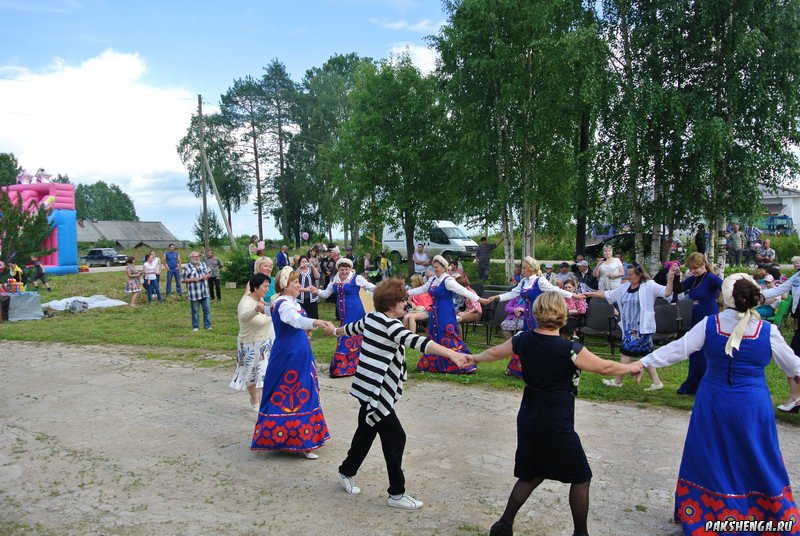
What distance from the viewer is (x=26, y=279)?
23.4 meters

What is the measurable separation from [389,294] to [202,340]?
9.61 m

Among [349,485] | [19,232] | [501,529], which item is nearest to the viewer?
[501,529]

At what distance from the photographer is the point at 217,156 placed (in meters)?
53.8

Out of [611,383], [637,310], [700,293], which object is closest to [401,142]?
[637,310]

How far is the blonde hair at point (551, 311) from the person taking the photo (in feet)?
13.1

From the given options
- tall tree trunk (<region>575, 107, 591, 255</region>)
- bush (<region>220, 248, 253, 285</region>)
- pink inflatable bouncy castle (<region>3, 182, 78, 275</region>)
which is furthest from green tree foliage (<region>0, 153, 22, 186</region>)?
tall tree trunk (<region>575, 107, 591, 255</region>)

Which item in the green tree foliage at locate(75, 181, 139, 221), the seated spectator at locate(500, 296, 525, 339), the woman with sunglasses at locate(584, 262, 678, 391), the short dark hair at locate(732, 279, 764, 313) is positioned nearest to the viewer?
the short dark hair at locate(732, 279, 764, 313)

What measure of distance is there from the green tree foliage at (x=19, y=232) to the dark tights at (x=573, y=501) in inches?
932

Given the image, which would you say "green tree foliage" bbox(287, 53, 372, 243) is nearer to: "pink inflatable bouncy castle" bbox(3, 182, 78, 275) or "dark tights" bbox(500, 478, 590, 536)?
"pink inflatable bouncy castle" bbox(3, 182, 78, 275)

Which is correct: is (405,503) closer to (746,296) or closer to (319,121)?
(746,296)

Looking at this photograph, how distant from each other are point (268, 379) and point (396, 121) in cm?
1961

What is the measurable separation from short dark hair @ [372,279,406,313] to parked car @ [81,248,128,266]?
44992 mm

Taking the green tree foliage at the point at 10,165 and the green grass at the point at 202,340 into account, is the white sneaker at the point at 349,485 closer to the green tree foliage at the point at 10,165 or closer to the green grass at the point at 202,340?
the green grass at the point at 202,340

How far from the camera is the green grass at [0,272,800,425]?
26.8ft
